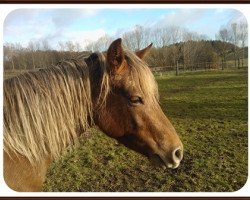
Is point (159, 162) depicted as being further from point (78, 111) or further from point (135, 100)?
point (78, 111)

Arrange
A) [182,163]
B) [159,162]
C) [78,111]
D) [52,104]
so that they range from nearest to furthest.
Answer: [52,104] < [78,111] < [159,162] < [182,163]

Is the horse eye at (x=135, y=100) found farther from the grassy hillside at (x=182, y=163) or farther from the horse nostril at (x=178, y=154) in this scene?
the grassy hillside at (x=182, y=163)

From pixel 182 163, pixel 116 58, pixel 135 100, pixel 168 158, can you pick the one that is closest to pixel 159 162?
pixel 168 158

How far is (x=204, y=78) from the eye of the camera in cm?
1602

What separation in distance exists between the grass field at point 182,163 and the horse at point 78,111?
0.48 metres

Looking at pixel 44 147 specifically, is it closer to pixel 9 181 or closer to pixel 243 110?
pixel 9 181

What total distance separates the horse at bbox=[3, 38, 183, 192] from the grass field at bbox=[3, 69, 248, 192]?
0.48 metres

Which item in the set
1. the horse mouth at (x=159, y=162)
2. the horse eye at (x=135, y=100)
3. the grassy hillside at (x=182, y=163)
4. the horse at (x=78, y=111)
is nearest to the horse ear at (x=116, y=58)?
the horse at (x=78, y=111)

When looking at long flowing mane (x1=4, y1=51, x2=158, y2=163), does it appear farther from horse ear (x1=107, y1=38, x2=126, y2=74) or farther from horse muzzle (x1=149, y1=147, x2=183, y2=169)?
horse muzzle (x1=149, y1=147, x2=183, y2=169)

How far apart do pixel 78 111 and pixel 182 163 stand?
317 cm

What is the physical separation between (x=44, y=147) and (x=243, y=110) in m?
7.61

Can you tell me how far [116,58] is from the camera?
215cm

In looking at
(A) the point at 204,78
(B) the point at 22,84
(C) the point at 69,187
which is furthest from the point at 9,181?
(A) the point at 204,78

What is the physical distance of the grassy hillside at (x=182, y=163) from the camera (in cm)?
422
